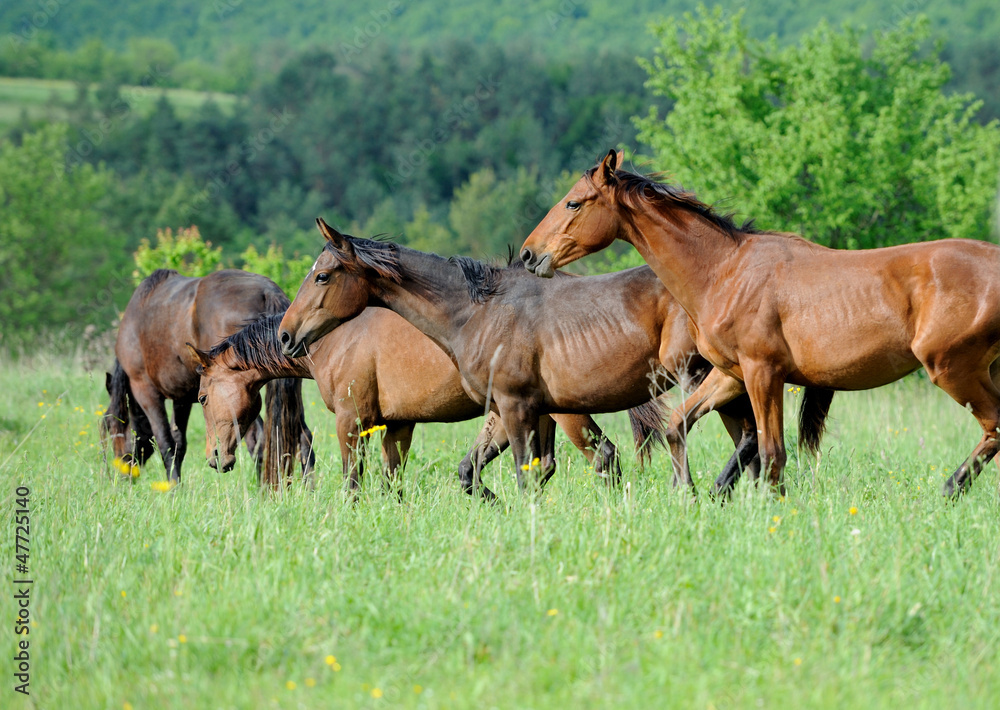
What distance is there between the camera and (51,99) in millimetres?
63906

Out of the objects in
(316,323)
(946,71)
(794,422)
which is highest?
(946,71)

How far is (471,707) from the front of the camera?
10.3 feet

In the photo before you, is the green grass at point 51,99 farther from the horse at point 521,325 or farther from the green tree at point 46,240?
the horse at point 521,325

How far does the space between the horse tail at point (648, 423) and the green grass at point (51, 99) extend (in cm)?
6219

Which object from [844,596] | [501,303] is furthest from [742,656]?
[501,303]

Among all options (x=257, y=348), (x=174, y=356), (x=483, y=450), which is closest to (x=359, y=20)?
(x=174, y=356)

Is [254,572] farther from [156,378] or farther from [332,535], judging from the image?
[156,378]

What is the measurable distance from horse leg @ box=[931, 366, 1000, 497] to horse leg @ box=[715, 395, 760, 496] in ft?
3.89

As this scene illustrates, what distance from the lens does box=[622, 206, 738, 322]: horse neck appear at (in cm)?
587

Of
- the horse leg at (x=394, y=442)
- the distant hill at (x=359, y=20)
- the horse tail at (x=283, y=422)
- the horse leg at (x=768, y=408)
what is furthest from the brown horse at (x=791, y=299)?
the distant hill at (x=359, y=20)

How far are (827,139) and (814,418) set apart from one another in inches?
427

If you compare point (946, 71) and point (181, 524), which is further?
point (946, 71)

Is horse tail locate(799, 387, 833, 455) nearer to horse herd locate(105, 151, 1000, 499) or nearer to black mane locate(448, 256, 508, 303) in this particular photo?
horse herd locate(105, 151, 1000, 499)

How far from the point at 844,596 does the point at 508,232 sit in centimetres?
4723
